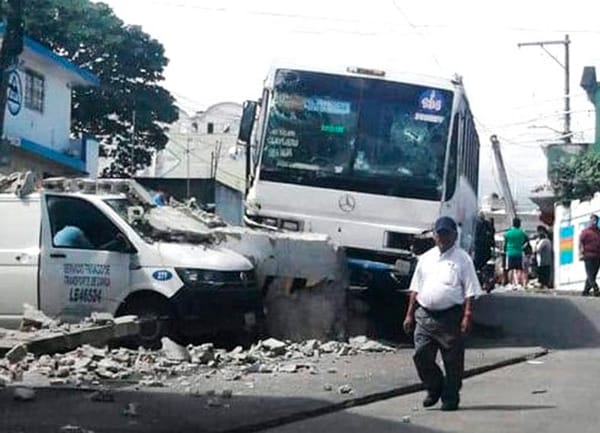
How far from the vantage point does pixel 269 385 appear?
1133 cm

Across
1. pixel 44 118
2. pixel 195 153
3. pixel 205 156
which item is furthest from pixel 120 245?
pixel 205 156

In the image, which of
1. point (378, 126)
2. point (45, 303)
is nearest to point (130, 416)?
point (45, 303)

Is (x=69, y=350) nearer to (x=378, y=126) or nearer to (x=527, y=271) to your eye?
(x=378, y=126)

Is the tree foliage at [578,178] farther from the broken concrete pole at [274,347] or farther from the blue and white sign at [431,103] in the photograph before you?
the broken concrete pole at [274,347]

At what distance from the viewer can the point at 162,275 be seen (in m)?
13.2

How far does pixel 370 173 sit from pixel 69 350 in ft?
15.3

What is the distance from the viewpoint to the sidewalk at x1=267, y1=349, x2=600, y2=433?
30.9 feet

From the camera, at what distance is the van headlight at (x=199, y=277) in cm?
1322

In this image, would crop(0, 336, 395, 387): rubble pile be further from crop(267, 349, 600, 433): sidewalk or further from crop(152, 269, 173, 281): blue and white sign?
crop(267, 349, 600, 433): sidewalk

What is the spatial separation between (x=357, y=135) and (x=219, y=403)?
581cm

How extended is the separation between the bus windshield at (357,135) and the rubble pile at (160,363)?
236 centimetres

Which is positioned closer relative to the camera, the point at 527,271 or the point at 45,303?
the point at 45,303

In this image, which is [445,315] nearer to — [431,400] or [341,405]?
→ [431,400]

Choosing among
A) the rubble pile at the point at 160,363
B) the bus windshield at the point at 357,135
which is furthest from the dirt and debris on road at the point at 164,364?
the bus windshield at the point at 357,135
